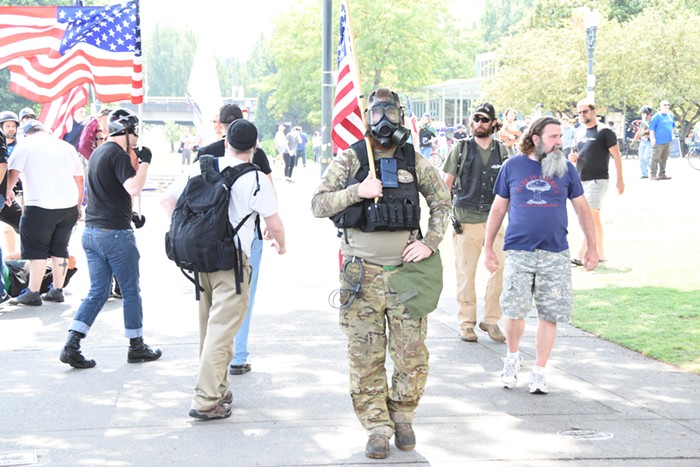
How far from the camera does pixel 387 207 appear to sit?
5.24 metres

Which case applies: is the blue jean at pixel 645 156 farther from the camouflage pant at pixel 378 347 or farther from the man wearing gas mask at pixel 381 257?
the camouflage pant at pixel 378 347

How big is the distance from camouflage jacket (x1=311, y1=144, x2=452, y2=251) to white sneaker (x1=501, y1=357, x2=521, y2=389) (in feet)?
5.19

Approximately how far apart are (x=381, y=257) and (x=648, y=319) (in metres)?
4.58

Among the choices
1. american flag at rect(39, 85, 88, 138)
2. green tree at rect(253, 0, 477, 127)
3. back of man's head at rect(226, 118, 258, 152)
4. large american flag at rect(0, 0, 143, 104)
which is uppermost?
green tree at rect(253, 0, 477, 127)

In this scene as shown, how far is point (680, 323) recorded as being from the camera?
890 cm

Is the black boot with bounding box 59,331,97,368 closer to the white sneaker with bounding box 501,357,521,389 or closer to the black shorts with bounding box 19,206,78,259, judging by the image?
the black shorts with bounding box 19,206,78,259

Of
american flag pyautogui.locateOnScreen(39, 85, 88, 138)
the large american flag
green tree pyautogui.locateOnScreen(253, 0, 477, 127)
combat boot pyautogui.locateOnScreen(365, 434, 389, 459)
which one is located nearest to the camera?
combat boot pyautogui.locateOnScreen(365, 434, 389, 459)

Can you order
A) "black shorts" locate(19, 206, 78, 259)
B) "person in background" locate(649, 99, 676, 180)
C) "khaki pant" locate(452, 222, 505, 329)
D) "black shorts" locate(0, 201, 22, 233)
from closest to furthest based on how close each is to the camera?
"khaki pant" locate(452, 222, 505, 329) → "black shorts" locate(19, 206, 78, 259) → "black shorts" locate(0, 201, 22, 233) → "person in background" locate(649, 99, 676, 180)

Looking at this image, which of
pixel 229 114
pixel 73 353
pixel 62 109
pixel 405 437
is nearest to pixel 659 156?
pixel 62 109

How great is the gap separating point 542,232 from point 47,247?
5433mm

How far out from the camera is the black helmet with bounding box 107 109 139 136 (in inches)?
282

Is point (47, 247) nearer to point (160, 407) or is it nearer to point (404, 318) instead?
point (160, 407)

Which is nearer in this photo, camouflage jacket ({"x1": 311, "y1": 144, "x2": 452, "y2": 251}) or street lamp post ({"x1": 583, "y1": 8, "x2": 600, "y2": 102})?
camouflage jacket ({"x1": 311, "y1": 144, "x2": 452, "y2": 251})

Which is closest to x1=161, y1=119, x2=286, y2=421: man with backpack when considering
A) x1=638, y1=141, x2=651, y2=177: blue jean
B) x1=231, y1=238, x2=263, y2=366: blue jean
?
x1=231, y1=238, x2=263, y2=366: blue jean
